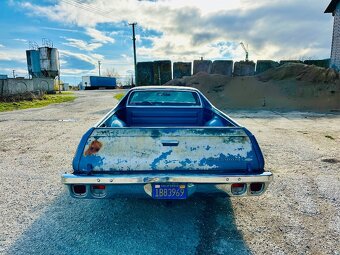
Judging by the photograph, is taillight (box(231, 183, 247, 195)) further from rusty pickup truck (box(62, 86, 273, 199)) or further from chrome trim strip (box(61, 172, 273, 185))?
chrome trim strip (box(61, 172, 273, 185))

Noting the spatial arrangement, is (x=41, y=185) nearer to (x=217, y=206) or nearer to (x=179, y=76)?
(x=217, y=206)

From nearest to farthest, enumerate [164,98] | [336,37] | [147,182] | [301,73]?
[147,182] → [164,98] → [301,73] → [336,37]

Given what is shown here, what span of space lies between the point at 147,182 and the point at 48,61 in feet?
137

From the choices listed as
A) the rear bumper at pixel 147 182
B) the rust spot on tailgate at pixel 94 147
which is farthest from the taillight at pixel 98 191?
the rust spot on tailgate at pixel 94 147

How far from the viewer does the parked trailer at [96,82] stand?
58000mm

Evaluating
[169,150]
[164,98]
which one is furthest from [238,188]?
[164,98]

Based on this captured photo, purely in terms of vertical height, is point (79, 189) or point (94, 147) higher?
point (94, 147)

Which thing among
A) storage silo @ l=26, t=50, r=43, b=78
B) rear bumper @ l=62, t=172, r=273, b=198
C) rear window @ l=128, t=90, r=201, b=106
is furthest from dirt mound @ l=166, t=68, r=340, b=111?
storage silo @ l=26, t=50, r=43, b=78

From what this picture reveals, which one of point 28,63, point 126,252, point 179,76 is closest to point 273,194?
point 126,252

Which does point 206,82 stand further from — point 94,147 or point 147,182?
point 147,182

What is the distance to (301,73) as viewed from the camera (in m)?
17.1

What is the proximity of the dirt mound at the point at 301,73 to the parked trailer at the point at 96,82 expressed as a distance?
4746cm

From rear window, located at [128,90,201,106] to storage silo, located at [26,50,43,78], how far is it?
40.1m

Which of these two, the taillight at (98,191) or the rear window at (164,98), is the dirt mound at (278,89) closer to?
the rear window at (164,98)
